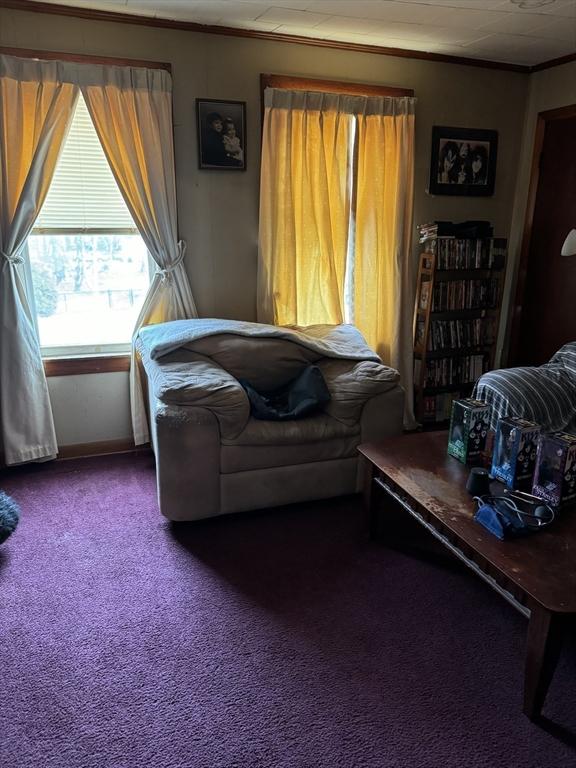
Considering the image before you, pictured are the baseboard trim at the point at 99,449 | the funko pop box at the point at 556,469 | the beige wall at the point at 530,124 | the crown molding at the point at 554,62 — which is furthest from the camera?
the beige wall at the point at 530,124

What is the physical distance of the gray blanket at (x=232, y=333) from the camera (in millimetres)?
2908

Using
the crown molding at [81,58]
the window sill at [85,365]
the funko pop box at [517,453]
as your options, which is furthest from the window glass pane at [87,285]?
the funko pop box at [517,453]

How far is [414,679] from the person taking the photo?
1805 mm

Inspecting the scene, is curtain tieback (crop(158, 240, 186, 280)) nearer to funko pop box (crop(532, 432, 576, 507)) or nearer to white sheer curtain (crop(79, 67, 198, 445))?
white sheer curtain (crop(79, 67, 198, 445))

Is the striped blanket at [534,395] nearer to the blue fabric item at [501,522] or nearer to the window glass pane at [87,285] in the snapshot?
the blue fabric item at [501,522]

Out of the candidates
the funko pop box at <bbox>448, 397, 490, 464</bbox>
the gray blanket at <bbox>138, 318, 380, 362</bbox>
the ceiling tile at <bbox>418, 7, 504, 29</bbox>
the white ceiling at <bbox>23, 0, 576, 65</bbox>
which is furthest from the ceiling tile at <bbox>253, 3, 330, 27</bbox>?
the funko pop box at <bbox>448, 397, 490, 464</bbox>

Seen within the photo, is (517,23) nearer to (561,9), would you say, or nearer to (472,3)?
(561,9)

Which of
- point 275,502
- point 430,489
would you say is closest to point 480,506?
point 430,489

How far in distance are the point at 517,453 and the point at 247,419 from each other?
1.19m

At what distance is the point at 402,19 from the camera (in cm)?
302

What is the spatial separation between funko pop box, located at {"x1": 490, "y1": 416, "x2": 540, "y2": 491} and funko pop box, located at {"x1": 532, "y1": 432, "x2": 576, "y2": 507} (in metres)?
0.08

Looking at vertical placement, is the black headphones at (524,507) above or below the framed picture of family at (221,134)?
below

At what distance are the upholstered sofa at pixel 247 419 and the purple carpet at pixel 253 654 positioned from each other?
0.20m

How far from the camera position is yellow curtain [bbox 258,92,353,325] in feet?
11.2
